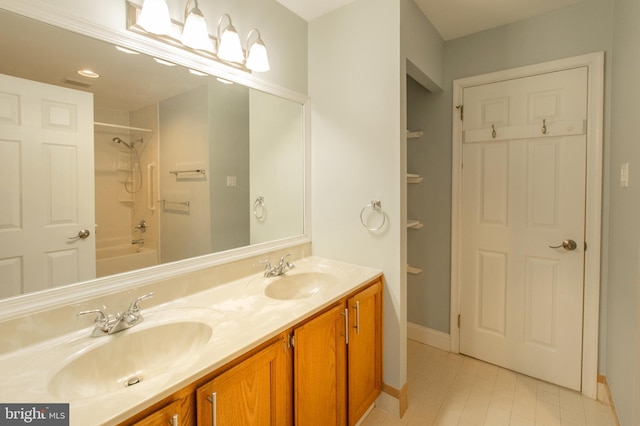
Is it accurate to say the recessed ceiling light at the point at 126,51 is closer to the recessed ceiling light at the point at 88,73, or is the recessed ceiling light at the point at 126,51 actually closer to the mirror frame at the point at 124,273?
the mirror frame at the point at 124,273

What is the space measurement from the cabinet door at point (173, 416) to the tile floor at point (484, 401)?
1.28m

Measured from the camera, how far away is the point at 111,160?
124cm

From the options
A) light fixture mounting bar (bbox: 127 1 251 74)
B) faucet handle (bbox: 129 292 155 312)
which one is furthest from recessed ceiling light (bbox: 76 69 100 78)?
faucet handle (bbox: 129 292 155 312)

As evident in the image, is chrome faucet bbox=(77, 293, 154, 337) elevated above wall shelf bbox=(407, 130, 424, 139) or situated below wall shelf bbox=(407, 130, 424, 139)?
below

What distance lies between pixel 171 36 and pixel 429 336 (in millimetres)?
2736

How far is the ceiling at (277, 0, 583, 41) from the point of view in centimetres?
189

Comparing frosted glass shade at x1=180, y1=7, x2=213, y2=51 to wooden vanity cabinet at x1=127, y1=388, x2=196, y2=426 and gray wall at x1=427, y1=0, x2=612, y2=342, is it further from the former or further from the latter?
gray wall at x1=427, y1=0, x2=612, y2=342

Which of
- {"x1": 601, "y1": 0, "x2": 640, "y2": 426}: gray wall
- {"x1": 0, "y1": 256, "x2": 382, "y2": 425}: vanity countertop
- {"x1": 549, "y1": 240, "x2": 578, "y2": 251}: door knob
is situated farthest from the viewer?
{"x1": 549, "y1": 240, "x2": 578, "y2": 251}: door knob

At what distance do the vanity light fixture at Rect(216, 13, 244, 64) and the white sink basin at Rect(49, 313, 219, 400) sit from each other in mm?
1245

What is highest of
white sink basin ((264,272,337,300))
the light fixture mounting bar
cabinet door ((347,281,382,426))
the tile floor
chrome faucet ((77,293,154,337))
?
the light fixture mounting bar

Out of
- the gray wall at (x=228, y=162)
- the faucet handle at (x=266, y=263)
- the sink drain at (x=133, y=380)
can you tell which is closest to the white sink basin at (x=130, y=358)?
the sink drain at (x=133, y=380)

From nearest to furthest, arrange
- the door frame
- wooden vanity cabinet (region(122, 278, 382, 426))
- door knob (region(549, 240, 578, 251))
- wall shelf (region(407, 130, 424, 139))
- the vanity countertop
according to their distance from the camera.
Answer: the vanity countertop → wooden vanity cabinet (region(122, 278, 382, 426)) → the door frame → door knob (region(549, 240, 578, 251)) → wall shelf (region(407, 130, 424, 139))

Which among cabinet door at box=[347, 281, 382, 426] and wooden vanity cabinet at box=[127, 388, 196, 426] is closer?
wooden vanity cabinet at box=[127, 388, 196, 426]

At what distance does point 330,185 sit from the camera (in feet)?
6.73
